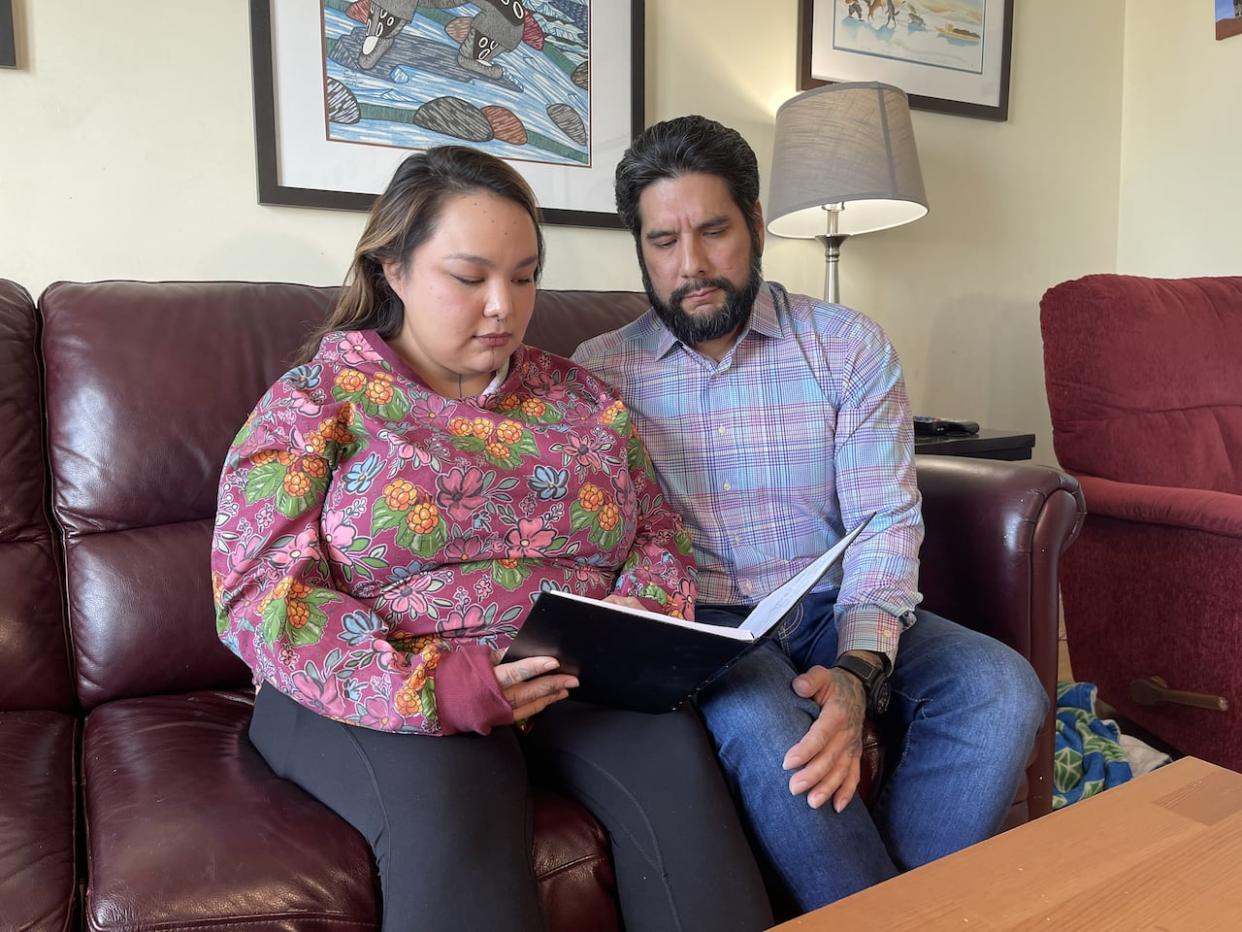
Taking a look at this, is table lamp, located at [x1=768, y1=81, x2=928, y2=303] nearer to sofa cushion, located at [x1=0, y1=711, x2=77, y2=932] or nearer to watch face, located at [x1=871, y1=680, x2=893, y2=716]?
watch face, located at [x1=871, y1=680, x2=893, y2=716]

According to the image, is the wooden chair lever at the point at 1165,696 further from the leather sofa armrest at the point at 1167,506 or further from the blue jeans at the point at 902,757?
the blue jeans at the point at 902,757

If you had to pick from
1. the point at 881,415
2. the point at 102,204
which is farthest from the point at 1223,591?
the point at 102,204

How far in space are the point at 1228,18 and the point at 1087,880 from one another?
258 cm

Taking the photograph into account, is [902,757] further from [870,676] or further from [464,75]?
[464,75]

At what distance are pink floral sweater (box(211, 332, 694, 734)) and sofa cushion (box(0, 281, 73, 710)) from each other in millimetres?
378

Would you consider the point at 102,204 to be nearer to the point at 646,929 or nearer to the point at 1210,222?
the point at 646,929

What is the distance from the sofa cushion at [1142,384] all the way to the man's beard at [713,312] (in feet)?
3.22

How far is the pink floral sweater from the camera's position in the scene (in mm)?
919

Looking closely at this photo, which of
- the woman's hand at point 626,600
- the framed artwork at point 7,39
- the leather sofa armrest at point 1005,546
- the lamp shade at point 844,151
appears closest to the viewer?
the woman's hand at point 626,600

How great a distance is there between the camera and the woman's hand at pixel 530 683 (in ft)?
3.05

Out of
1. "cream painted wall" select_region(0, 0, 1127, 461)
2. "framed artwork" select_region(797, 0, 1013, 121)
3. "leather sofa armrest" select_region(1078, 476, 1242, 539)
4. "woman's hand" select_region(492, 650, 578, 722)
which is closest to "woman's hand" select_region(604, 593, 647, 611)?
"woman's hand" select_region(492, 650, 578, 722)

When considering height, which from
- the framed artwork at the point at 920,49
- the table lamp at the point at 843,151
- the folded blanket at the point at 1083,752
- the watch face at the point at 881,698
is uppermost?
the framed artwork at the point at 920,49

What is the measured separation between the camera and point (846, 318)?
1.38m

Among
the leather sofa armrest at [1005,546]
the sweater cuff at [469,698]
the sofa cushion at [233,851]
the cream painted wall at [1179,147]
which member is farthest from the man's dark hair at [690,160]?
the cream painted wall at [1179,147]
